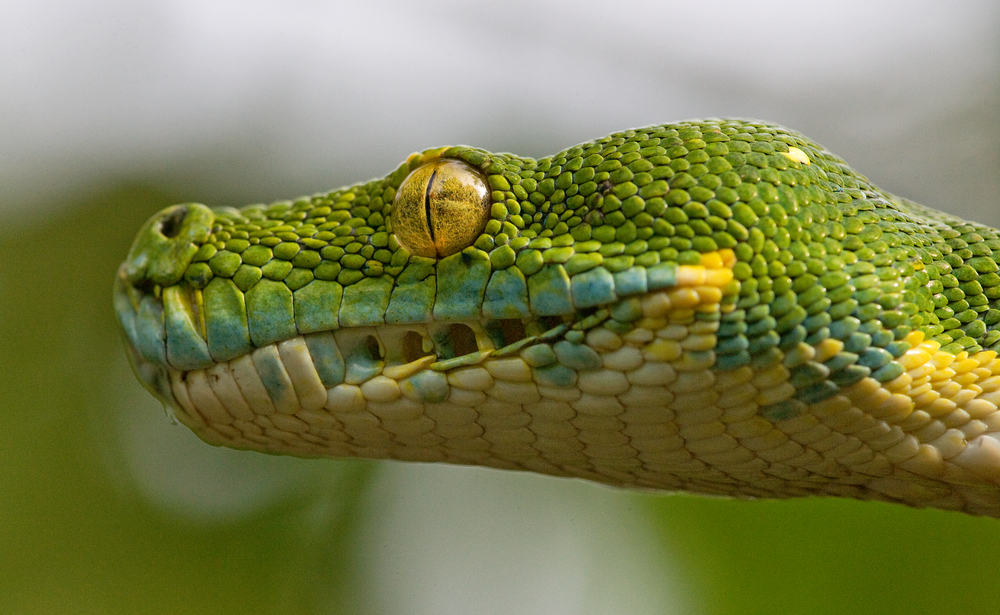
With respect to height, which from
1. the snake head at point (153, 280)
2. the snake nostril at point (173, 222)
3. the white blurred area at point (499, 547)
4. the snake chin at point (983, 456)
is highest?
the snake chin at point (983, 456)

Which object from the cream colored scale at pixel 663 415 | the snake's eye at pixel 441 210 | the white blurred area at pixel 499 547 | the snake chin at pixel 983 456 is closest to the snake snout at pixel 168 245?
the cream colored scale at pixel 663 415

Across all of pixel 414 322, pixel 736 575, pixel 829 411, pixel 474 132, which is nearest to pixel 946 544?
pixel 736 575

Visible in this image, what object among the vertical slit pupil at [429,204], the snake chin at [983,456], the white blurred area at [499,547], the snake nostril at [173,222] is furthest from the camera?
the white blurred area at [499,547]

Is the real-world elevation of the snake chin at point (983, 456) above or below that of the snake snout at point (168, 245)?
above

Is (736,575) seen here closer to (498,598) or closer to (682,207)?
(498,598)

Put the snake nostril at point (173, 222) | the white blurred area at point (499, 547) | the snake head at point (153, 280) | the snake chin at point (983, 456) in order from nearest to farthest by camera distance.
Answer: the snake chin at point (983, 456) < the snake head at point (153, 280) < the snake nostril at point (173, 222) < the white blurred area at point (499, 547)

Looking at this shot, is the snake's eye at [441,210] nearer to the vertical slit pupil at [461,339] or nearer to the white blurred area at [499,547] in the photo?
the vertical slit pupil at [461,339]

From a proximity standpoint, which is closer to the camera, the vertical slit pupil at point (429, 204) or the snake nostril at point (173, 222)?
the vertical slit pupil at point (429, 204)
